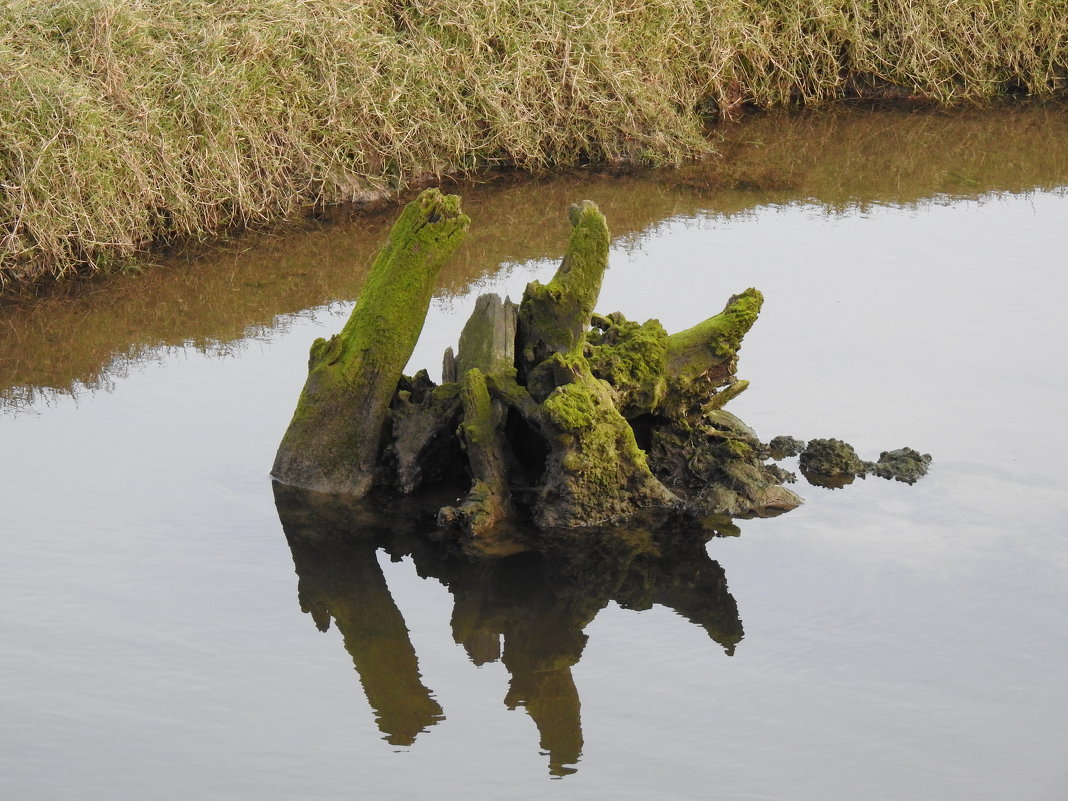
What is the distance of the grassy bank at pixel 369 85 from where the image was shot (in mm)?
9891

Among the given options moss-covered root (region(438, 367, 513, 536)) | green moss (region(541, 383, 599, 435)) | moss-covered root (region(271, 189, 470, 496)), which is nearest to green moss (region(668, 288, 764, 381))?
green moss (region(541, 383, 599, 435))

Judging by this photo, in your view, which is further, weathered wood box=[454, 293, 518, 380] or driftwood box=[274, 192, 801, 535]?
weathered wood box=[454, 293, 518, 380]

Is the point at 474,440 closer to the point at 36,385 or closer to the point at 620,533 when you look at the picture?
the point at 620,533

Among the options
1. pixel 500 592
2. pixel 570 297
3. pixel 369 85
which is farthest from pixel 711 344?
pixel 369 85

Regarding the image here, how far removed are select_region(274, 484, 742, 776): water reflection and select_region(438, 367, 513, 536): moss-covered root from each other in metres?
0.16

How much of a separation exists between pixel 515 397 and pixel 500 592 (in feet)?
3.16

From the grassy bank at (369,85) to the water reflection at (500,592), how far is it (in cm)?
429

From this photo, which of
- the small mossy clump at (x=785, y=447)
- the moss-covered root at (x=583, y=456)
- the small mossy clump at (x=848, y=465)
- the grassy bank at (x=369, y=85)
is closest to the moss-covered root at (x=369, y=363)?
the moss-covered root at (x=583, y=456)

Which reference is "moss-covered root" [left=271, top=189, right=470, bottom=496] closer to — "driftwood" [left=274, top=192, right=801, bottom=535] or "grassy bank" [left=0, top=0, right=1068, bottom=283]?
"driftwood" [left=274, top=192, right=801, bottom=535]

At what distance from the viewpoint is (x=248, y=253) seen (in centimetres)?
1048

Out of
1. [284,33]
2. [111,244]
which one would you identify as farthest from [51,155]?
[284,33]

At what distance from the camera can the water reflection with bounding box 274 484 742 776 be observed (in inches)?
212

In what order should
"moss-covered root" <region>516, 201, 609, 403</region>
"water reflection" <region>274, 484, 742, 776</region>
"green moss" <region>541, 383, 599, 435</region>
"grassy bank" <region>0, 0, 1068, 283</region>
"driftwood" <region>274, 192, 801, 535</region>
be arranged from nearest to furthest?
"water reflection" <region>274, 484, 742, 776</region> < "green moss" <region>541, 383, 599, 435</region> < "driftwood" <region>274, 192, 801, 535</region> < "moss-covered root" <region>516, 201, 609, 403</region> < "grassy bank" <region>0, 0, 1068, 283</region>

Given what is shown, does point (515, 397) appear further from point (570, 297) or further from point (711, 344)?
point (711, 344)
